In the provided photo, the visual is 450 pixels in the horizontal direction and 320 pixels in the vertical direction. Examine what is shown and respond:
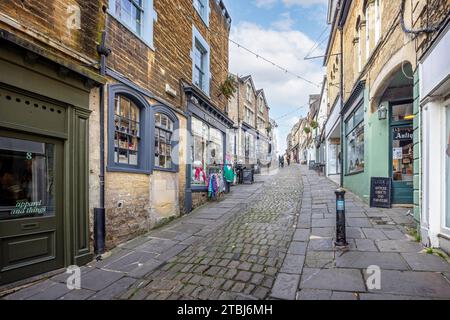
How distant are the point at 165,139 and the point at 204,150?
2969 mm

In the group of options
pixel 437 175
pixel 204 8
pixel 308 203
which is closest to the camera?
pixel 437 175

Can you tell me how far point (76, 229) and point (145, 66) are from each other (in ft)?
13.4

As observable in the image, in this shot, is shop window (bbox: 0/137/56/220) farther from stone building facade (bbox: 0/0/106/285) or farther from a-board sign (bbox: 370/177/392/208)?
a-board sign (bbox: 370/177/392/208)

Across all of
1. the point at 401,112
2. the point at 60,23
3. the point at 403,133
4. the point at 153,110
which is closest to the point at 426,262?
the point at 403,133

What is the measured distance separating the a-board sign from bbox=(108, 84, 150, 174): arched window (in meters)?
6.17

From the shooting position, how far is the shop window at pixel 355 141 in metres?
Answer: 9.68

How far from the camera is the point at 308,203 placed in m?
8.99

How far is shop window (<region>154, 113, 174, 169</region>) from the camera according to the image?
24.5 feet
